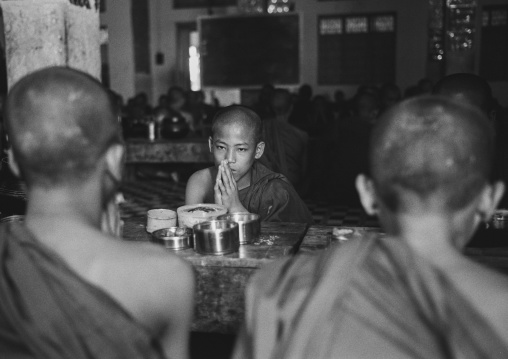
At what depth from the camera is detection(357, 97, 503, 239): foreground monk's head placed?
1198 mm

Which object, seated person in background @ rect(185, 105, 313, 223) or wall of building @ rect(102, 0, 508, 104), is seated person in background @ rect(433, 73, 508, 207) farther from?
wall of building @ rect(102, 0, 508, 104)

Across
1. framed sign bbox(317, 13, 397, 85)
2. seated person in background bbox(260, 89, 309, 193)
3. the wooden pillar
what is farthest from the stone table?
framed sign bbox(317, 13, 397, 85)

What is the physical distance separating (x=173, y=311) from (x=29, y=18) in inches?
139

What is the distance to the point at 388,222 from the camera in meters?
1.33

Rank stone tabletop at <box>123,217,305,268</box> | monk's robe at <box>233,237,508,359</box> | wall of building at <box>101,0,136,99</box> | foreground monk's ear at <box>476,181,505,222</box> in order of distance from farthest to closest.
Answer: wall of building at <box>101,0,136,99</box> < stone tabletop at <box>123,217,305,268</box> < foreground monk's ear at <box>476,181,505,222</box> < monk's robe at <box>233,237,508,359</box>

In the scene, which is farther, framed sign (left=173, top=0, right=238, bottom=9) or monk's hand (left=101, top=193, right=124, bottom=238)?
framed sign (left=173, top=0, right=238, bottom=9)

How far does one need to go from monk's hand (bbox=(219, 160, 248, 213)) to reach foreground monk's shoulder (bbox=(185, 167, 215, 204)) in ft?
1.73

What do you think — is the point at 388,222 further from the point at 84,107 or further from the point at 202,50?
the point at 202,50

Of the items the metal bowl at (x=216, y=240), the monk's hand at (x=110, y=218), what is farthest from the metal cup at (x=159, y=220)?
the monk's hand at (x=110, y=218)

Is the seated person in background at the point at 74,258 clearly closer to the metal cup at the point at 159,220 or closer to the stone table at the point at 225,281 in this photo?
the stone table at the point at 225,281

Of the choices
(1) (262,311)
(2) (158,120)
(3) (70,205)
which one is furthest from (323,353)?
(2) (158,120)

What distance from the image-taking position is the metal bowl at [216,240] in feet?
7.37

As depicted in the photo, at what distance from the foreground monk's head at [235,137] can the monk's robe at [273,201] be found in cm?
16

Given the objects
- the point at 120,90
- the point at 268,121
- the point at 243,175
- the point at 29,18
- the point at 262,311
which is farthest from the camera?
the point at 120,90
